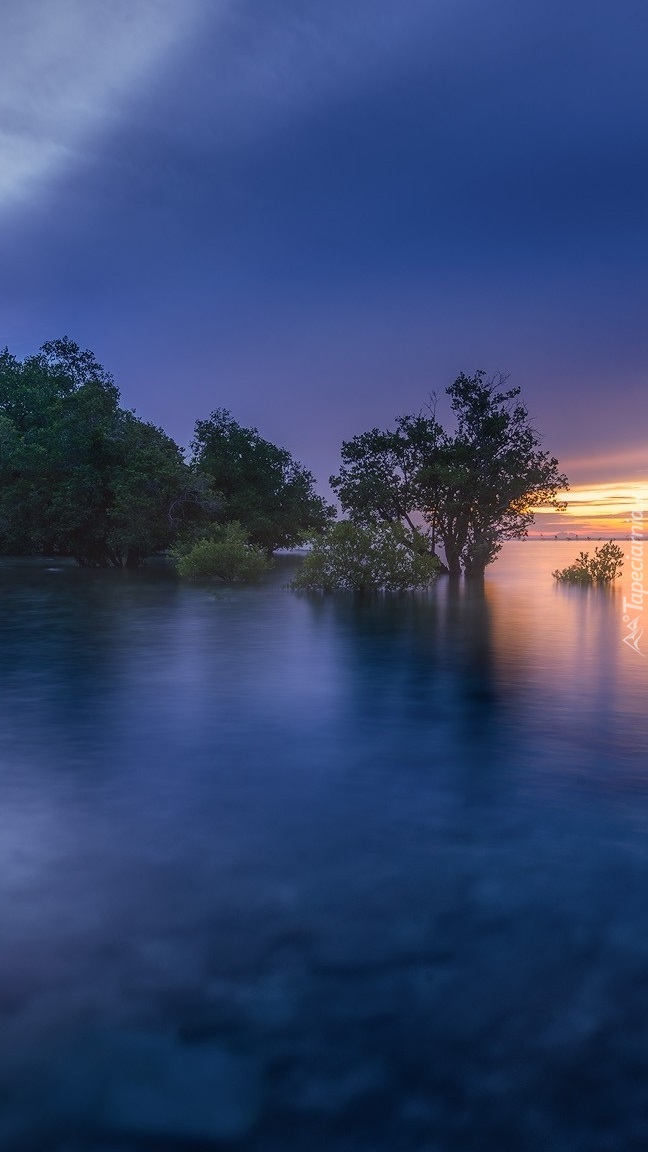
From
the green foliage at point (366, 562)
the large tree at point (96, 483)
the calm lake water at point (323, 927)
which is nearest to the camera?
the calm lake water at point (323, 927)

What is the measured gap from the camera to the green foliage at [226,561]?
5016cm

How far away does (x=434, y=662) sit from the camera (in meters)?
20.8

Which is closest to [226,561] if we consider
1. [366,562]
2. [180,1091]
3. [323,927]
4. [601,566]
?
[366,562]

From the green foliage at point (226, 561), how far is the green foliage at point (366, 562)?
7.16m

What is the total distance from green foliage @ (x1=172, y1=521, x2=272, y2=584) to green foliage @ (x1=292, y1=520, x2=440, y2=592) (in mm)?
7156

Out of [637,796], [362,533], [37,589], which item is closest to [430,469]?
[362,533]

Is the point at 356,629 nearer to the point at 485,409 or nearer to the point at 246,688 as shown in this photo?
the point at 246,688

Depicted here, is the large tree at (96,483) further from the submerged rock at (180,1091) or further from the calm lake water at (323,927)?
the submerged rock at (180,1091)

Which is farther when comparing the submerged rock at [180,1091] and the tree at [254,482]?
the tree at [254,482]

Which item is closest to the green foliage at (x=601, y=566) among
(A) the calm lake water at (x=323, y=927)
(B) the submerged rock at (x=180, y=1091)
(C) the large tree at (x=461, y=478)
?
(C) the large tree at (x=461, y=478)

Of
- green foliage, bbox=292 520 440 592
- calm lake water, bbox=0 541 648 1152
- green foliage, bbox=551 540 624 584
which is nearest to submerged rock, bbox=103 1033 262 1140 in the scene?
calm lake water, bbox=0 541 648 1152

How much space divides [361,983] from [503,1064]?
106 cm

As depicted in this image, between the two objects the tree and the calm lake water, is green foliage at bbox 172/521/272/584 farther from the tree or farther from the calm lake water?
the calm lake water

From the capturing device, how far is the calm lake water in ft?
14.4
